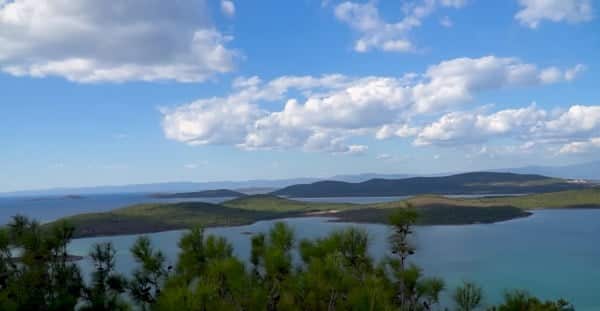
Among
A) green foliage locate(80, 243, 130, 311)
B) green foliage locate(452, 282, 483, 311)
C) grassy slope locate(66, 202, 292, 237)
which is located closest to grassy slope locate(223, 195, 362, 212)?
grassy slope locate(66, 202, 292, 237)

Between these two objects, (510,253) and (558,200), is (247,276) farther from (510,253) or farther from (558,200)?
(558,200)

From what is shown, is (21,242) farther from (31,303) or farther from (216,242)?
(216,242)

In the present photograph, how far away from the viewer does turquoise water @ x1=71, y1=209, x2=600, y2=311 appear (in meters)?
37.2

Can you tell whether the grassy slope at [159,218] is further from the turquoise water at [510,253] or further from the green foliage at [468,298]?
the green foliage at [468,298]

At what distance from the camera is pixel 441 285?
32.1 feet

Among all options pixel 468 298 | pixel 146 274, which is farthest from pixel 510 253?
pixel 146 274

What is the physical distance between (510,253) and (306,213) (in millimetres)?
66101

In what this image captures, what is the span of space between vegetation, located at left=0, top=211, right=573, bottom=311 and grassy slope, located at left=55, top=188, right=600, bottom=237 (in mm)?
75584

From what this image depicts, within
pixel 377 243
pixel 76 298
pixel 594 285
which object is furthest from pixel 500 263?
pixel 76 298

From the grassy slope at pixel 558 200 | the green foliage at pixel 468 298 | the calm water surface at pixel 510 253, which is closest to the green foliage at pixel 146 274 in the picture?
the green foliage at pixel 468 298

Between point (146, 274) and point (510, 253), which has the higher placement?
point (146, 274)

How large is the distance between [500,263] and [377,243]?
14.0 metres

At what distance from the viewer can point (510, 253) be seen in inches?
2080

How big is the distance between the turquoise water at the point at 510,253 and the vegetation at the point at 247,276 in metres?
8.85
